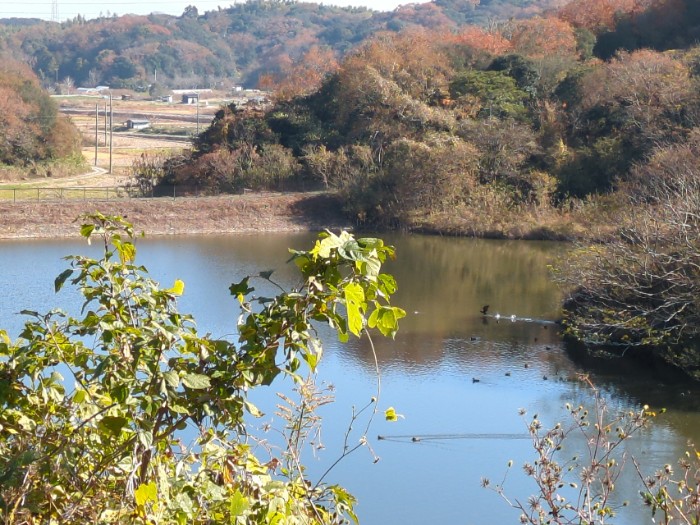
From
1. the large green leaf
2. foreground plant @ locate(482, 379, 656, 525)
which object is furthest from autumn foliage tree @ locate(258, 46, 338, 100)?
the large green leaf

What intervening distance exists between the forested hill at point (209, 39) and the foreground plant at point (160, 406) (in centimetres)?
8944

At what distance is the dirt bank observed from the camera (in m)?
28.0

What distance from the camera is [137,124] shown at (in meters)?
62.0

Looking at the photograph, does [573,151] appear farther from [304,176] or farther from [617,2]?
[617,2]

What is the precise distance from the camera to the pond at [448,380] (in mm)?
10688

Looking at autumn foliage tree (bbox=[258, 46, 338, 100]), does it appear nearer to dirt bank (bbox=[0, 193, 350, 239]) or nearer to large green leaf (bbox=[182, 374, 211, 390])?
dirt bank (bbox=[0, 193, 350, 239])

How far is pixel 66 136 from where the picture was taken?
130 feet

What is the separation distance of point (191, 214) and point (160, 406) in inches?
1050

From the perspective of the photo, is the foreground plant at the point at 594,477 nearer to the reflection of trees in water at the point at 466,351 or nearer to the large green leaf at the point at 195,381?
the large green leaf at the point at 195,381

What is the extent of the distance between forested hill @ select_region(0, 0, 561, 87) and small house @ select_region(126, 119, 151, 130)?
104ft

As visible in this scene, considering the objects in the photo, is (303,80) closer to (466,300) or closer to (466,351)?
(466,300)

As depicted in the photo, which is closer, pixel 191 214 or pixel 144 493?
pixel 144 493

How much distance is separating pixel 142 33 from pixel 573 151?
3268 inches

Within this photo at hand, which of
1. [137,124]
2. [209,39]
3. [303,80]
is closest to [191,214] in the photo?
[303,80]
